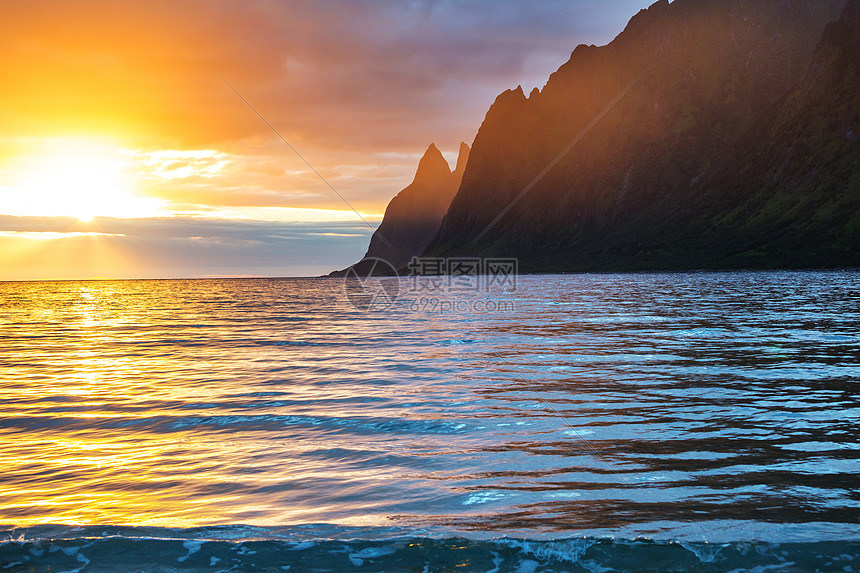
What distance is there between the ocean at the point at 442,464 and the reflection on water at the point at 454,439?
61mm

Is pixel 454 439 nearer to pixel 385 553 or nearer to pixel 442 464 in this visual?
pixel 442 464

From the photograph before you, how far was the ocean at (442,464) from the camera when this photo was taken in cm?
800

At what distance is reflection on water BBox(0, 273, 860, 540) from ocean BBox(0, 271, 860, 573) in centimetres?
6

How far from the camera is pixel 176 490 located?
1048 cm

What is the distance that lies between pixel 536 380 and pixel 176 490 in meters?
13.1

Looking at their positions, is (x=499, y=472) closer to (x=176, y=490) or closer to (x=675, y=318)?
(x=176, y=490)

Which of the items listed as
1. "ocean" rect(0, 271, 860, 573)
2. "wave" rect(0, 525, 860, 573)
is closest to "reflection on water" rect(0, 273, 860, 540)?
"ocean" rect(0, 271, 860, 573)

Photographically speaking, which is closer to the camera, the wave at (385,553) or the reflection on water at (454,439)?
the wave at (385,553)

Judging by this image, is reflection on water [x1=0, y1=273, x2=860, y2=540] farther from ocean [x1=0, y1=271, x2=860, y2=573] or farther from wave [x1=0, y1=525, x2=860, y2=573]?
wave [x1=0, y1=525, x2=860, y2=573]

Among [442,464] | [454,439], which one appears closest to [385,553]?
[442,464]

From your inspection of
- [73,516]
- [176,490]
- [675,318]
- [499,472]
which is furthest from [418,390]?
[675,318]

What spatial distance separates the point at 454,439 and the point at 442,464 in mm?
1968

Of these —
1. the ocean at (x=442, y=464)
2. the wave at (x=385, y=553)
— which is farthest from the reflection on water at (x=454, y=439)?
the wave at (x=385, y=553)

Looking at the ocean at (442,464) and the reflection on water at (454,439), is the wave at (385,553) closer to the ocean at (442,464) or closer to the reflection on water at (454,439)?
the ocean at (442,464)
